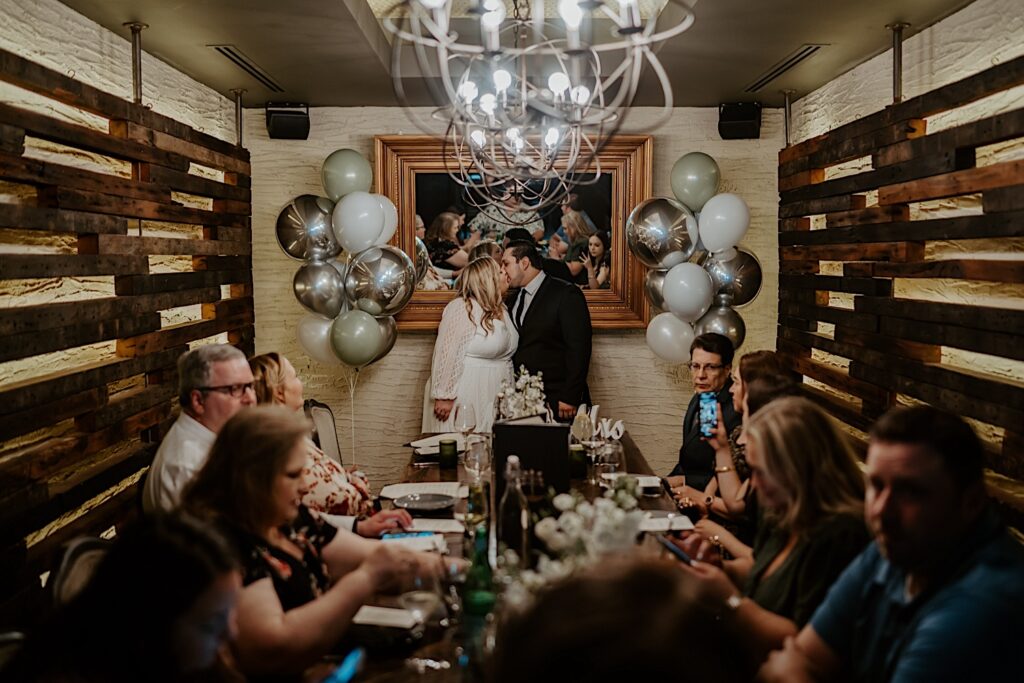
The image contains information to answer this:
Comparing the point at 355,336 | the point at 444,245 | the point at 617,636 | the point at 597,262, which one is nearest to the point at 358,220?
the point at 355,336

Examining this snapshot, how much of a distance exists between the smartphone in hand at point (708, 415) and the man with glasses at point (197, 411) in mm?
1648

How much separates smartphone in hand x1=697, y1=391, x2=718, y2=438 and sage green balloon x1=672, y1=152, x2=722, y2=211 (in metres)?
2.30

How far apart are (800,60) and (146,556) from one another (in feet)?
14.2

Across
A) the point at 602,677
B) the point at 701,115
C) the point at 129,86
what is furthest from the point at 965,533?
the point at 701,115

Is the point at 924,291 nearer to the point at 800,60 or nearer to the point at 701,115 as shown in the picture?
the point at 800,60

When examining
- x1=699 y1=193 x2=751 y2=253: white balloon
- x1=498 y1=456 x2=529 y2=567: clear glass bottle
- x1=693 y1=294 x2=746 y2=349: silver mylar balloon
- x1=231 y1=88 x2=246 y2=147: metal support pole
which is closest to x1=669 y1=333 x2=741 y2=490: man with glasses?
x1=693 y1=294 x2=746 y2=349: silver mylar balloon

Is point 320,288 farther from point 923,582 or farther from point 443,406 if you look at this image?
point 923,582

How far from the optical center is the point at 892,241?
13.7 ft

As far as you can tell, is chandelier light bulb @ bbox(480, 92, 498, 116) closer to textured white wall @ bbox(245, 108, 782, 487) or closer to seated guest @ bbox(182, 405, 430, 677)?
seated guest @ bbox(182, 405, 430, 677)

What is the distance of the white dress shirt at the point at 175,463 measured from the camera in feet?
9.15

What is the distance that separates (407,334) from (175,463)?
3.52 meters

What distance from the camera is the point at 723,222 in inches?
210

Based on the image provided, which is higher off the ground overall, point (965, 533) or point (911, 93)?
point (911, 93)

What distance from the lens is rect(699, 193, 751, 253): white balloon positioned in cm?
534
